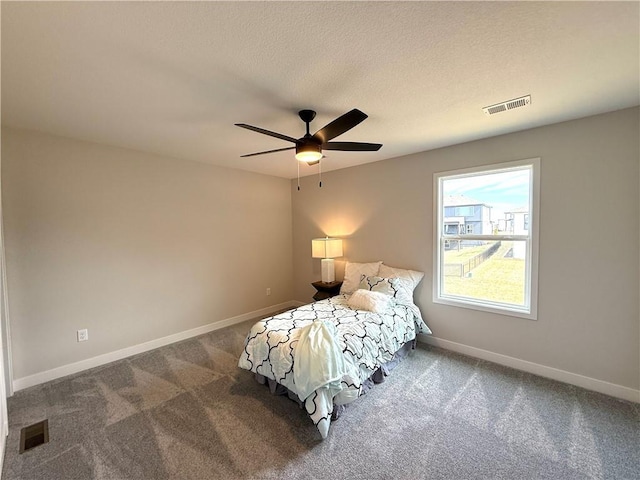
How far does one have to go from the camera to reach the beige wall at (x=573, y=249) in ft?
7.77

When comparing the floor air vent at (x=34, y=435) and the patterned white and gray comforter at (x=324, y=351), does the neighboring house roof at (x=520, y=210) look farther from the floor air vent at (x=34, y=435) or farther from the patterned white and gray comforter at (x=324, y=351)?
the floor air vent at (x=34, y=435)

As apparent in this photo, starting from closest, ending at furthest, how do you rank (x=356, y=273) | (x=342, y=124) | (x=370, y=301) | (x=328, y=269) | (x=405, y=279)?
(x=342, y=124), (x=370, y=301), (x=405, y=279), (x=356, y=273), (x=328, y=269)

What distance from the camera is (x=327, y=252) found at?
13.8ft

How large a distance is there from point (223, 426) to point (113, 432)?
2.65ft

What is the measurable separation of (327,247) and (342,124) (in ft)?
8.05

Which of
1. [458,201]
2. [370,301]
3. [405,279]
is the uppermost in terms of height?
[458,201]

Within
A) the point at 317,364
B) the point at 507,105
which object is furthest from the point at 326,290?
the point at 507,105

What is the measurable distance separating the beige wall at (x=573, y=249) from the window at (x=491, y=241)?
3.5 inches

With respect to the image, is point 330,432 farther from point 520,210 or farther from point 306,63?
point 520,210

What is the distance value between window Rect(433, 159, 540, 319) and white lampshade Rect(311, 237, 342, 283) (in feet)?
4.86

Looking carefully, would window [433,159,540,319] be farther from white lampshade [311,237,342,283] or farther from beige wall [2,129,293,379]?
beige wall [2,129,293,379]

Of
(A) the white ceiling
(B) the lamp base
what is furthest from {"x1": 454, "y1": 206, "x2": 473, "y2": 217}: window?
(B) the lamp base

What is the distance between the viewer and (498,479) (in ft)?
5.41

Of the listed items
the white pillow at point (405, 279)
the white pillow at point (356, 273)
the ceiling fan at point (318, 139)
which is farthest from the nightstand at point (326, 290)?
the ceiling fan at point (318, 139)
